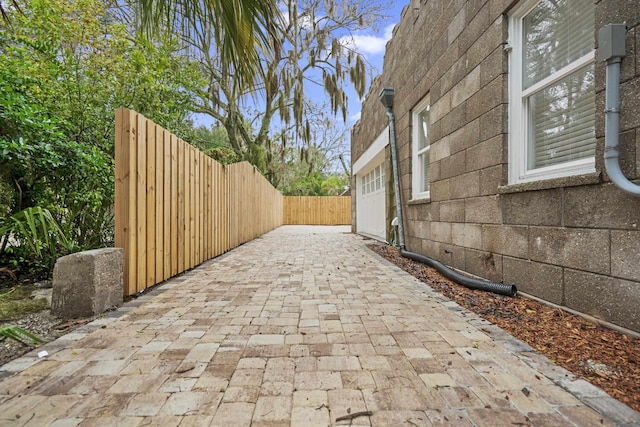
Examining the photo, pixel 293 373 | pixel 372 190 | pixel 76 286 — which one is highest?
pixel 372 190

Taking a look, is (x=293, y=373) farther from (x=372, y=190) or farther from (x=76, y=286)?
(x=372, y=190)

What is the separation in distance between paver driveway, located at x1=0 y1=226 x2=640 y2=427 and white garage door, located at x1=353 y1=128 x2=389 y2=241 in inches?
197

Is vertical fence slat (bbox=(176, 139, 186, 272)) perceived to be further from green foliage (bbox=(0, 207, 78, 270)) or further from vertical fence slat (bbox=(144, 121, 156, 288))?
green foliage (bbox=(0, 207, 78, 270))

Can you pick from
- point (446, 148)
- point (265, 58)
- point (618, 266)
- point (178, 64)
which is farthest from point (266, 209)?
point (618, 266)

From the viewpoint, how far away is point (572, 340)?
184 cm

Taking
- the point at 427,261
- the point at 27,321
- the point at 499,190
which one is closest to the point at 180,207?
the point at 27,321

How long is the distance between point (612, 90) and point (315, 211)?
17813 millimetres

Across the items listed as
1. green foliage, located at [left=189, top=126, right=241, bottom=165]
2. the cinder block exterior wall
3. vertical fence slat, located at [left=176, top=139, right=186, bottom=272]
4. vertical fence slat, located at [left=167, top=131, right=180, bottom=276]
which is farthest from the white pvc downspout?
green foliage, located at [left=189, top=126, right=241, bottom=165]

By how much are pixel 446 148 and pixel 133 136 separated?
3.37 meters

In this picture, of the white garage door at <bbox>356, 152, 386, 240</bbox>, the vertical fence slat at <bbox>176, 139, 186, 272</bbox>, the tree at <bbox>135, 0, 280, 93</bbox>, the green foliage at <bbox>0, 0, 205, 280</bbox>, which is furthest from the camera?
the white garage door at <bbox>356, 152, 386, 240</bbox>

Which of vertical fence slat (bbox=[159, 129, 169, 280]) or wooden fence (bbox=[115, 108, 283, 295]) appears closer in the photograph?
wooden fence (bbox=[115, 108, 283, 295])

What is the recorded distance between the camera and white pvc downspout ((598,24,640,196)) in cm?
177

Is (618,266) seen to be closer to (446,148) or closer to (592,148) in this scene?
(592,148)

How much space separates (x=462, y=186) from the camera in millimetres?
3553
